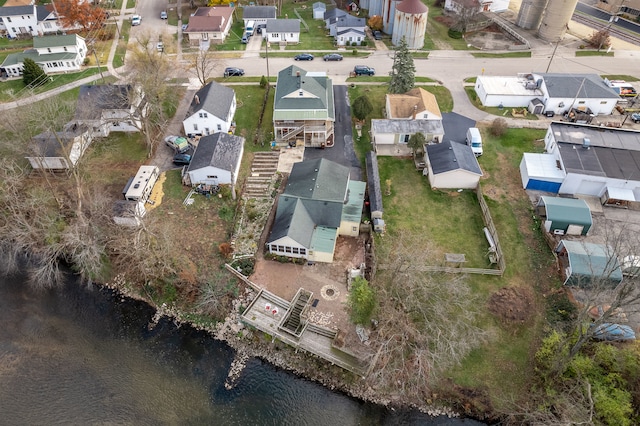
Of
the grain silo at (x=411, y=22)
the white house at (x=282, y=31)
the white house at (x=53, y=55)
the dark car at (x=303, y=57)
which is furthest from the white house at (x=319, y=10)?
the white house at (x=53, y=55)

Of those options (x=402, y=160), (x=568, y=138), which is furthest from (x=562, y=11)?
(x=402, y=160)

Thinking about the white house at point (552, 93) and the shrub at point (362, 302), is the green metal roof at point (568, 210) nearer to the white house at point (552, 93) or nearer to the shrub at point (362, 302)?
the white house at point (552, 93)

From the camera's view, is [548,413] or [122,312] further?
[122,312]

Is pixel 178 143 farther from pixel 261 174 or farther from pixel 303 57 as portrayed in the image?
pixel 303 57

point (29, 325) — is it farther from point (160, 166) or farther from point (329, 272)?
point (329, 272)

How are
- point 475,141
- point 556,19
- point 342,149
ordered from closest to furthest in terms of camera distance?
point 475,141 < point 342,149 < point 556,19

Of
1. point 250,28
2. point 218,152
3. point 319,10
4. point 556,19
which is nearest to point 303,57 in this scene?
point 250,28
